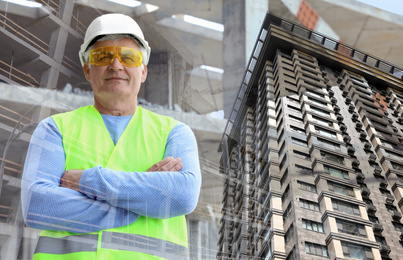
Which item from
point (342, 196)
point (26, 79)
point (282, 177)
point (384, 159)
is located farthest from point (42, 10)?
point (384, 159)

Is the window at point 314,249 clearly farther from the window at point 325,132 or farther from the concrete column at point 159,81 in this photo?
the concrete column at point 159,81

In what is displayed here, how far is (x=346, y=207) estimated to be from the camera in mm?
7941

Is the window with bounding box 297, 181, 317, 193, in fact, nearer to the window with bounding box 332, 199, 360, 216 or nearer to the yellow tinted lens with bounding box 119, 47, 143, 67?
the window with bounding box 332, 199, 360, 216

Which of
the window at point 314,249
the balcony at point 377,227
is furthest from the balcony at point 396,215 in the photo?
the window at point 314,249

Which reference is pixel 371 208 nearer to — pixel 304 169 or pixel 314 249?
pixel 304 169

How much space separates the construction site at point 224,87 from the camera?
5.53 ft

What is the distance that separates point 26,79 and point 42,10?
16.5 inches

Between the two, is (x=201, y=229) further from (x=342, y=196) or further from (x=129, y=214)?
(x=342, y=196)

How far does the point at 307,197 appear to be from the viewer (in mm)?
5934

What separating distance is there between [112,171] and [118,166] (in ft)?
0.31

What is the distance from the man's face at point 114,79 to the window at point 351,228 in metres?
6.83

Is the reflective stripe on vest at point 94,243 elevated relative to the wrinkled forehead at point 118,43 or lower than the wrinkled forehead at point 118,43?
lower

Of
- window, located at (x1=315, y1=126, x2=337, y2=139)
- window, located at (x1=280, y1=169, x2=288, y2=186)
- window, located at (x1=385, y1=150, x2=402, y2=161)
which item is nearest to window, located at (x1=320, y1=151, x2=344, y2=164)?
window, located at (x1=315, y1=126, x2=337, y2=139)

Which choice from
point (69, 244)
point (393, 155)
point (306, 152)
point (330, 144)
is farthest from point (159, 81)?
point (393, 155)
